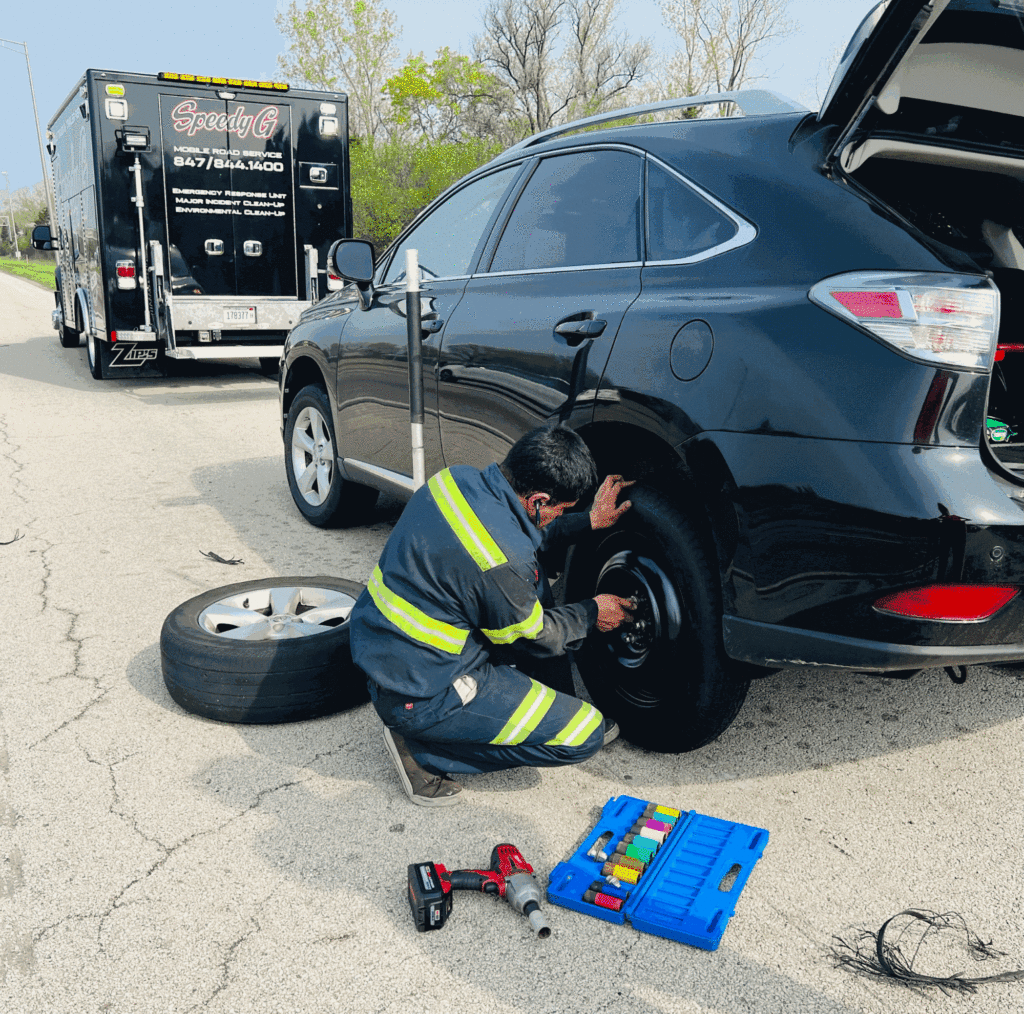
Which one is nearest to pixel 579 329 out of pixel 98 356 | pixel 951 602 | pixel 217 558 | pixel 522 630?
pixel 522 630

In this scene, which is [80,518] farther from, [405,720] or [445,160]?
[445,160]

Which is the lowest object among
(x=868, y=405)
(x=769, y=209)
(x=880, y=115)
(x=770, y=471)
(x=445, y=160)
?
(x=445, y=160)

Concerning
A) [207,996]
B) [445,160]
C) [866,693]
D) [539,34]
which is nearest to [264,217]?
[866,693]

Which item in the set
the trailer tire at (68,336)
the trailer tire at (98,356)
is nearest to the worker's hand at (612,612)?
A: the trailer tire at (98,356)

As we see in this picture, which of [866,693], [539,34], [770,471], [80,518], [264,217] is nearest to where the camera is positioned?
[770,471]

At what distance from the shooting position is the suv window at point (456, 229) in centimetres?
396

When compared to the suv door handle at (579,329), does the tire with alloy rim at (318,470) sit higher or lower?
lower

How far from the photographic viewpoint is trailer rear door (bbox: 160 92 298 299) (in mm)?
10109

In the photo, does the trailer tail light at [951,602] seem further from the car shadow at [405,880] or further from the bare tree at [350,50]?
the bare tree at [350,50]

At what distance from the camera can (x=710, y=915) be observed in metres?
2.24

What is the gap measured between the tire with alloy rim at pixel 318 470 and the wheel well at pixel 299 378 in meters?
0.07

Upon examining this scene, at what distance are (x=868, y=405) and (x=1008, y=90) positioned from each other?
96 cm

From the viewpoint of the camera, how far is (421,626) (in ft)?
8.67

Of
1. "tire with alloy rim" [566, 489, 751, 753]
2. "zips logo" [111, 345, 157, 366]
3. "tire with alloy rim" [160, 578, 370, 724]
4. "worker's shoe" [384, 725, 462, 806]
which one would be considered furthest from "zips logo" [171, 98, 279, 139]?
"worker's shoe" [384, 725, 462, 806]
